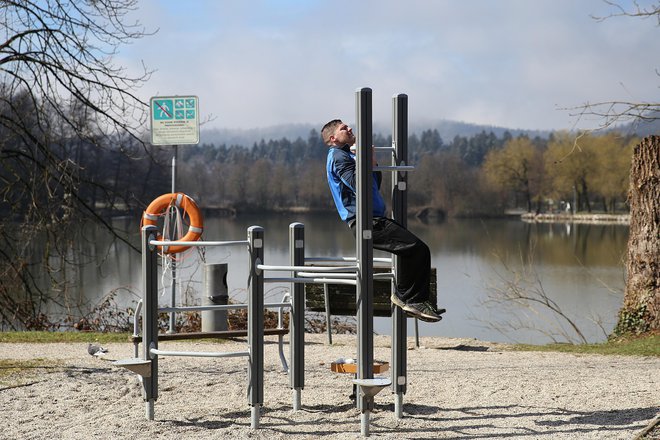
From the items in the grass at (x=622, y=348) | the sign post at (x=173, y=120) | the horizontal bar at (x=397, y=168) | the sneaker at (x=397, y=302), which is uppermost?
the sign post at (x=173, y=120)

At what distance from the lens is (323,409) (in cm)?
620

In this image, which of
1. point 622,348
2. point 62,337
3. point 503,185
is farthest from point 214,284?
point 503,185

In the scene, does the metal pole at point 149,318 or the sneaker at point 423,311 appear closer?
the sneaker at point 423,311

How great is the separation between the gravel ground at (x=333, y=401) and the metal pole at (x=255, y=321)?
204 millimetres

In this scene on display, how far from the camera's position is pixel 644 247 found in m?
11.4

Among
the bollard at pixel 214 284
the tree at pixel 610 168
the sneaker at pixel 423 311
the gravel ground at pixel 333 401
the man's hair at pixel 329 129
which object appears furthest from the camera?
the tree at pixel 610 168

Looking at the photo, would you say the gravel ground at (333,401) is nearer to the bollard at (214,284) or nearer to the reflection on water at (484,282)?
the bollard at (214,284)

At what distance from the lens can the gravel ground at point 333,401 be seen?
561 cm

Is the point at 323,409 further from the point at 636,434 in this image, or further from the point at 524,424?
the point at 636,434

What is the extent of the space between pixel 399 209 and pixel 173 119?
18.8ft

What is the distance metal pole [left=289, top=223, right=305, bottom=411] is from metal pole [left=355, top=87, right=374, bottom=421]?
2.21ft

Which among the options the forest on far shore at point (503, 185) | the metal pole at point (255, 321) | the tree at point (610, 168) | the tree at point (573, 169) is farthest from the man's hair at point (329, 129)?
the tree at point (610, 168)

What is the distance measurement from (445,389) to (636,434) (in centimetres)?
178

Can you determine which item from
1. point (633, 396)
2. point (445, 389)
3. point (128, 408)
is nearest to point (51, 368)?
point (128, 408)
